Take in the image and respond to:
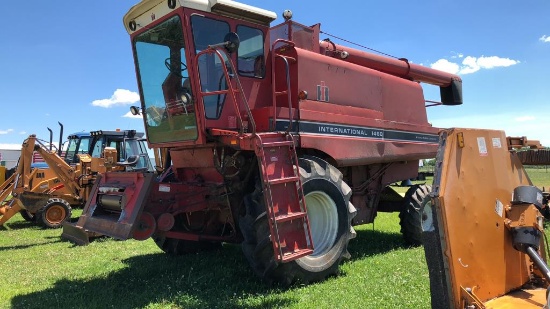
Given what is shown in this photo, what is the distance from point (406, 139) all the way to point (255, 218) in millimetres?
3653

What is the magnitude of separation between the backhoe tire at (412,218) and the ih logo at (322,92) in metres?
2.60

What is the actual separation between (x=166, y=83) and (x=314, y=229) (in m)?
2.73

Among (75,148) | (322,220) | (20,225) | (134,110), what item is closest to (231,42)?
(134,110)

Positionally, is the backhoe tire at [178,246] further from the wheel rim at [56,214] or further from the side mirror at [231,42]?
the wheel rim at [56,214]

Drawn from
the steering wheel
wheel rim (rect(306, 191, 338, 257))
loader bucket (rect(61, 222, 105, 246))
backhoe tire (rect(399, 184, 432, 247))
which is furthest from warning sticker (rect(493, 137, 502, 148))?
loader bucket (rect(61, 222, 105, 246))

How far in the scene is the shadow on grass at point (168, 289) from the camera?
15.1 ft

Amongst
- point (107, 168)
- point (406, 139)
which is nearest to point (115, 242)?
point (107, 168)

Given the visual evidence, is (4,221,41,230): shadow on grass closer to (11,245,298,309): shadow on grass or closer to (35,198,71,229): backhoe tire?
(35,198,71,229): backhoe tire

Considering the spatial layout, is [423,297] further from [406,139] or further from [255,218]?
[406,139]

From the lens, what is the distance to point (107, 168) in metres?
11.0

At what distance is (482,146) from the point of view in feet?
10.9

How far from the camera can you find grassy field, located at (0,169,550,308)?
4570 mm

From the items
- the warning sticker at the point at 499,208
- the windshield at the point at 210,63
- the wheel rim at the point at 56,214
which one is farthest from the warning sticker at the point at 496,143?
the wheel rim at the point at 56,214

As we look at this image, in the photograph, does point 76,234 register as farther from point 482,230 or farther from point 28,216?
point 28,216
